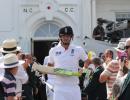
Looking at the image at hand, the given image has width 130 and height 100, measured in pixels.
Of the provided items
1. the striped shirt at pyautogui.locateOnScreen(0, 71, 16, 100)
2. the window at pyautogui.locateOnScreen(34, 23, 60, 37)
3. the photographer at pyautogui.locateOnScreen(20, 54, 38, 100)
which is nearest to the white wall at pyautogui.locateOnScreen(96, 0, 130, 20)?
the window at pyautogui.locateOnScreen(34, 23, 60, 37)

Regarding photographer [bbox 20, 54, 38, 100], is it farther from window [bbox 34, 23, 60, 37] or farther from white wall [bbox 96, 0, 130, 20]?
white wall [bbox 96, 0, 130, 20]

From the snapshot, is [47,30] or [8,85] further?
[47,30]

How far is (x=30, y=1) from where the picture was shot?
1203 inches

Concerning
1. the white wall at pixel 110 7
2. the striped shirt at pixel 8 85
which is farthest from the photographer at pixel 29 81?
the white wall at pixel 110 7

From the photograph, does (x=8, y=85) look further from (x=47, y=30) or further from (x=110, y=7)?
(x=110, y=7)

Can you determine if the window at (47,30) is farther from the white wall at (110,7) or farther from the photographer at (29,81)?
the photographer at (29,81)

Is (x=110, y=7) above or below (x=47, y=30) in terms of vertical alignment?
above

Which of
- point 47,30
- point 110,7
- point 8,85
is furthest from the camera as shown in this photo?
point 110,7

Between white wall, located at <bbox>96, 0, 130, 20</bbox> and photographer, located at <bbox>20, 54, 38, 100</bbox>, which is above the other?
white wall, located at <bbox>96, 0, 130, 20</bbox>

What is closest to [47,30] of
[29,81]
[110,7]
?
[110,7]

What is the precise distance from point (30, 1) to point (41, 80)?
15.3 meters

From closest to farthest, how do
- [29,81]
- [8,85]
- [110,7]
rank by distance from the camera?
[8,85]
[29,81]
[110,7]

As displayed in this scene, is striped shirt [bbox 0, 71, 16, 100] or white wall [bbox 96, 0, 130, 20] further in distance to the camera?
white wall [bbox 96, 0, 130, 20]

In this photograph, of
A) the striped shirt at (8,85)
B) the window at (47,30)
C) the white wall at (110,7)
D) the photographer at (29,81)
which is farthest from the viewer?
the white wall at (110,7)
